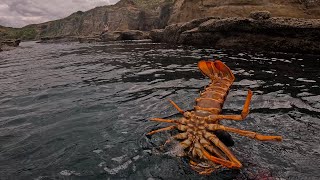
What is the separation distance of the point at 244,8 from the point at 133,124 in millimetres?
25717

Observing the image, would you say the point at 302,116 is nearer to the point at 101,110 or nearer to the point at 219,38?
the point at 101,110

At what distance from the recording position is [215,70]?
20.4ft

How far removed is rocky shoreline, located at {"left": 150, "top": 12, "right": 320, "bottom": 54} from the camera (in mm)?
18609

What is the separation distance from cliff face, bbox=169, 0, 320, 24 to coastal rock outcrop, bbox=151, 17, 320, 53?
436 cm

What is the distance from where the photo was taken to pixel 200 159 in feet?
15.4

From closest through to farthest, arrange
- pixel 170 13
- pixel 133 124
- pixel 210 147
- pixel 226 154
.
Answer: pixel 226 154 < pixel 210 147 < pixel 133 124 < pixel 170 13

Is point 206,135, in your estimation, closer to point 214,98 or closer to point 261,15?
point 214,98

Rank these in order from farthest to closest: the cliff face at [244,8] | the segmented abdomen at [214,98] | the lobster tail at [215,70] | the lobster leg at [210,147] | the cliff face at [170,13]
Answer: the cliff face at [170,13] → the cliff face at [244,8] → the lobster tail at [215,70] → the segmented abdomen at [214,98] → the lobster leg at [210,147]

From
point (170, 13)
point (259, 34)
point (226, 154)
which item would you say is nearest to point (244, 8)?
point (259, 34)

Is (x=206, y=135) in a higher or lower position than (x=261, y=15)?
lower

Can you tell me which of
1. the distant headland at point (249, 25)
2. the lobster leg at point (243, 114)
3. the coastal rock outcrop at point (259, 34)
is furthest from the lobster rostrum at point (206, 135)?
the distant headland at point (249, 25)

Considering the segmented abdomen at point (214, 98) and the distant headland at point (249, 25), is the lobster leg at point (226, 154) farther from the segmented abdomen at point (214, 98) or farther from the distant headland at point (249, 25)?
the distant headland at point (249, 25)

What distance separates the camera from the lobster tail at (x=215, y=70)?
6.07 m

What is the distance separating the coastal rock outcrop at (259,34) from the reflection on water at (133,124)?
5.80 meters
